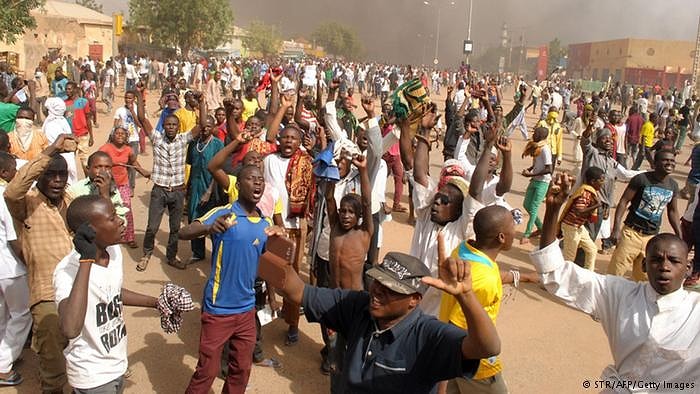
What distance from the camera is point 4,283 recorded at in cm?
389

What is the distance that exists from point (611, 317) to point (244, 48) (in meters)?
67.5

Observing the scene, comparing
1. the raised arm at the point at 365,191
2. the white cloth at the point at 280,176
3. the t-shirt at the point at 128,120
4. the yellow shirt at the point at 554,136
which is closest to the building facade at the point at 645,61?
the yellow shirt at the point at 554,136

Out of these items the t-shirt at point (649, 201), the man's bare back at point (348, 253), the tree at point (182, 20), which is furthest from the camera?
the tree at point (182, 20)

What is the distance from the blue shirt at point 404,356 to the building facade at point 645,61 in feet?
194

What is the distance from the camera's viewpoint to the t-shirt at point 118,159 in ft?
21.4

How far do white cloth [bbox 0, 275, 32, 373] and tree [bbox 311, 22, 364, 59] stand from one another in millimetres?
78611

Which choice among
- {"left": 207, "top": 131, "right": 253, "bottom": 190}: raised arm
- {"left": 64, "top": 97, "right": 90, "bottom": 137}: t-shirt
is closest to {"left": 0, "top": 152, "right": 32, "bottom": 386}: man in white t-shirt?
{"left": 207, "top": 131, "right": 253, "bottom": 190}: raised arm

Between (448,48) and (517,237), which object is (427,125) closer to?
(517,237)

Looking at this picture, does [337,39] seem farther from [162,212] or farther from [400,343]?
[400,343]

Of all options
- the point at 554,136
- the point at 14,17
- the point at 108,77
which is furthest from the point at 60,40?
the point at 554,136

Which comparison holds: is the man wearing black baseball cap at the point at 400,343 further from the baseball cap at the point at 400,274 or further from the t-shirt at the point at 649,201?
the t-shirt at the point at 649,201

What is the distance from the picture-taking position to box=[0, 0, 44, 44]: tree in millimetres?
15203

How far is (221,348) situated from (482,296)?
66.2 inches

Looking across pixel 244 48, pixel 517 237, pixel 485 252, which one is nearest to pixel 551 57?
pixel 244 48
